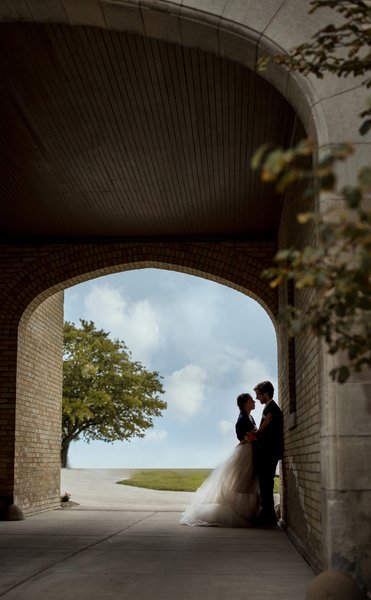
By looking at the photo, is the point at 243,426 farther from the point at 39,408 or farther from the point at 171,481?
the point at 171,481

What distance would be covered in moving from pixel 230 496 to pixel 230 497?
0.04 feet

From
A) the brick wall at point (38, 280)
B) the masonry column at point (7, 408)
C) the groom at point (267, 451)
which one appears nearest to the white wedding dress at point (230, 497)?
the groom at point (267, 451)

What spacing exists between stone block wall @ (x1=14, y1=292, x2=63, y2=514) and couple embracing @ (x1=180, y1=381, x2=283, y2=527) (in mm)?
3122

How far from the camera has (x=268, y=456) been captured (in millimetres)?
10047

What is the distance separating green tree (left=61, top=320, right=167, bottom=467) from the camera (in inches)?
1013

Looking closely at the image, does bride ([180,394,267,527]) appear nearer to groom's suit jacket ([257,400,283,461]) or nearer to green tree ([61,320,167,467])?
groom's suit jacket ([257,400,283,461])

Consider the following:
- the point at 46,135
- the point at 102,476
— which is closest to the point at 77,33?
the point at 46,135

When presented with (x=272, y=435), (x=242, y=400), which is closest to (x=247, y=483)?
(x=272, y=435)

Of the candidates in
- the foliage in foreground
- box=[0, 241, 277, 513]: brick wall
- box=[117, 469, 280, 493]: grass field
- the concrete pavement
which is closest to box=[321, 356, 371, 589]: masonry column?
the concrete pavement

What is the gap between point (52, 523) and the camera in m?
10.3

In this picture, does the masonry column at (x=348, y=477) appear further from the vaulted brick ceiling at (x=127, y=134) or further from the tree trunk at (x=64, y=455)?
the tree trunk at (x=64, y=455)

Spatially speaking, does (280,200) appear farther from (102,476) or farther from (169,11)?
(102,476)

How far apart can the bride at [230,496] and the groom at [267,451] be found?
10 cm

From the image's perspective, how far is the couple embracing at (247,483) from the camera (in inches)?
383
